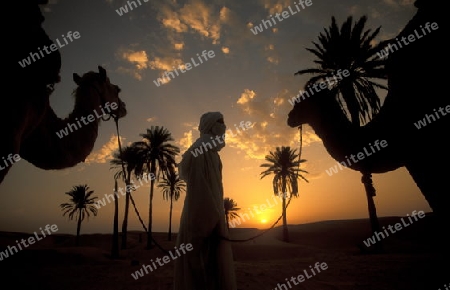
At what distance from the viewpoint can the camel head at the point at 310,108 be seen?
5.17 metres

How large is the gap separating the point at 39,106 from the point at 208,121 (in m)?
2.77

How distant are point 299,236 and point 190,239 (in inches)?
1719

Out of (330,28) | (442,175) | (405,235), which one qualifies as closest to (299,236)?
(405,235)

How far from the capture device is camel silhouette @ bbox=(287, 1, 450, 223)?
3.13 m

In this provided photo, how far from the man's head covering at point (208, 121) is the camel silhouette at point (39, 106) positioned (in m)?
2.51

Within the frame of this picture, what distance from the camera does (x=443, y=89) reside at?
10.2ft

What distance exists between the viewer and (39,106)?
3.88m

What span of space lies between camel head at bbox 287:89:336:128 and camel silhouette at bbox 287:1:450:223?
3.26ft

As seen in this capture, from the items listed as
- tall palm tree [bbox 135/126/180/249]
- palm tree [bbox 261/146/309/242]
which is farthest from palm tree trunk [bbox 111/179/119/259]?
palm tree [bbox 261/146/309/242]

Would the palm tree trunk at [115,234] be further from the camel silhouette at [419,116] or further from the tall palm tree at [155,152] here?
the camel silhouette at [419,116]

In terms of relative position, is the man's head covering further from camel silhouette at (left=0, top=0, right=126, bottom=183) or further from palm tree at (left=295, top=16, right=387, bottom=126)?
palm tree at (left=295, top=16, right=387, bottom=126)

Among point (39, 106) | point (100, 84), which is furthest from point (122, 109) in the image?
point (39, 106)

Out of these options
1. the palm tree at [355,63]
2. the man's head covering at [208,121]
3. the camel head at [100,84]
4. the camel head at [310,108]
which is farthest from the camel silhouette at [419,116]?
the palm tree at [355,63]

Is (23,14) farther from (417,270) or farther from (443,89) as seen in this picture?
(417,270)
